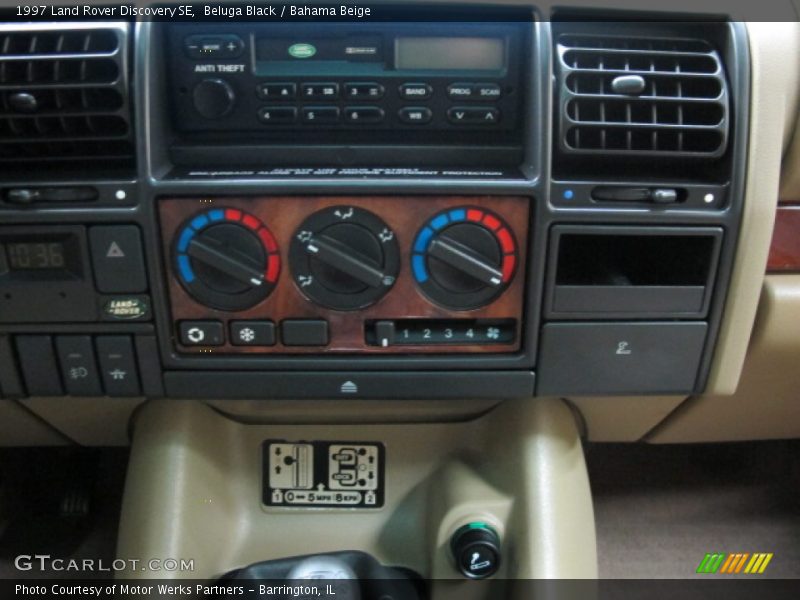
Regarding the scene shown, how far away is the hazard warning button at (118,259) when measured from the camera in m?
0.83

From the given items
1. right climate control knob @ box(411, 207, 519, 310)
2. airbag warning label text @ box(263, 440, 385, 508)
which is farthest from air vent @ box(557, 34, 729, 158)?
airbag warning label text @ box(263, 440, 385, 508)

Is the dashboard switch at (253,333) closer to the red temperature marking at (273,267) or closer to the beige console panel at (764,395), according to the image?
the red temperature marking at (273,267)

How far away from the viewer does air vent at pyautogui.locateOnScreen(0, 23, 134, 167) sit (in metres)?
0.80

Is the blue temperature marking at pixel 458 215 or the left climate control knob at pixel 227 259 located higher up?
the blue temperature marking at pixel 458 215

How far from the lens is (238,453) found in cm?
112

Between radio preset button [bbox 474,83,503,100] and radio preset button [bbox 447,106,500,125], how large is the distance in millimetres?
13

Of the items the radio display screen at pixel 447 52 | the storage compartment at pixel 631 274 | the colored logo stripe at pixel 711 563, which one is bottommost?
the colored logo stripe at pixel 711 563

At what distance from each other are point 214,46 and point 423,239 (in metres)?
0.31

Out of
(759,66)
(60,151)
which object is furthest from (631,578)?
(60,151)

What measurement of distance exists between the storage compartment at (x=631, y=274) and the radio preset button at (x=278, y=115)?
314 millimetres

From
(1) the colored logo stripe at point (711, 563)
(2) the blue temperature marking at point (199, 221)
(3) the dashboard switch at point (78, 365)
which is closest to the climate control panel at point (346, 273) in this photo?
(2) the blue temperature marking at point (199, 221)

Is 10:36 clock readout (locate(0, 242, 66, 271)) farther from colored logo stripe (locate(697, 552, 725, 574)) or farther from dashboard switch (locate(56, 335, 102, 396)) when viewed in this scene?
colored logo stripe (locate(697, 552, 725, 574))

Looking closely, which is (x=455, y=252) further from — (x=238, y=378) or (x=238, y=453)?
(x=238, y=453)

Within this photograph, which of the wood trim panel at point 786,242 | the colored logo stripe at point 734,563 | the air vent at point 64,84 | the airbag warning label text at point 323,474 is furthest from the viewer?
the colored logo stripe at point 734,563
